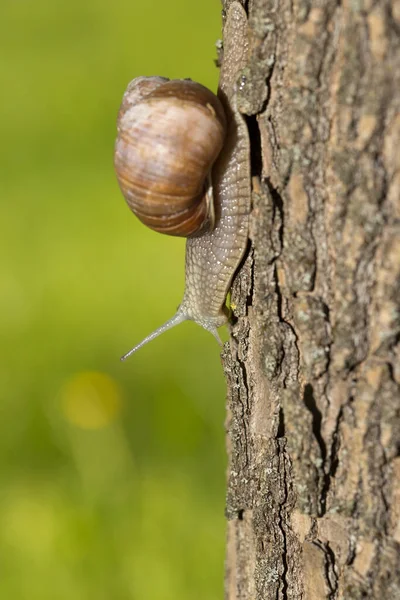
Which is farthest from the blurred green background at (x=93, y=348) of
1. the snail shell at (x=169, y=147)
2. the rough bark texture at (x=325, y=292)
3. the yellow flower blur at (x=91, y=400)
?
the snail shell at (x=169, y=147)

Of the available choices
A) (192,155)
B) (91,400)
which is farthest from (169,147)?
(91,400)

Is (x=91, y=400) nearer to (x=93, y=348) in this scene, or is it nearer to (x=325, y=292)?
(x=93, y=348)

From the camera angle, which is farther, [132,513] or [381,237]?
[132,513]

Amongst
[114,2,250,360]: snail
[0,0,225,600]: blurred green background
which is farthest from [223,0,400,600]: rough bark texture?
[0,0,225,600]: blurred green background

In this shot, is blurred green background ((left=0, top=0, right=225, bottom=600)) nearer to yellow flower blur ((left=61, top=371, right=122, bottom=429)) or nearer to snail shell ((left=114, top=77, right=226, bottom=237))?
yellow flower blur ((left=61, top=371, right=122, bottom=429))

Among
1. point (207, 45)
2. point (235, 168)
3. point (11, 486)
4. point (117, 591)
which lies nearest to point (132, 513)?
point (117, 591)

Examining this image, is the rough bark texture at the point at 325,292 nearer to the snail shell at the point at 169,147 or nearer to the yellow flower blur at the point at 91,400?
the snail shell at the point at 169,147

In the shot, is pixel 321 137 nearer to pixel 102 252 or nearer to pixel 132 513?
pixel 132 513
